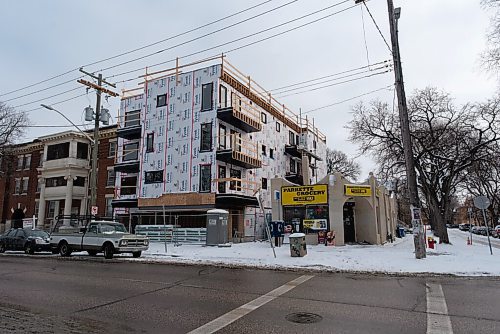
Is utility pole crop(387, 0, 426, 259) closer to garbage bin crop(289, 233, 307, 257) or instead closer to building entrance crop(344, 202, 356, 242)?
garbage bin crop(289, 233, 307, 257)

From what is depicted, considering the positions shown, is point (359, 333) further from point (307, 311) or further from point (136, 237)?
point (136, 237)

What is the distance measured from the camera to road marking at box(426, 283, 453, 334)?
5.70 m

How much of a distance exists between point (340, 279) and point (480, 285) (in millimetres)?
3683

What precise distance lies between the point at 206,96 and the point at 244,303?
2226 cm

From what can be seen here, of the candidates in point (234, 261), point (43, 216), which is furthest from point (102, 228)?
point (43, 216)

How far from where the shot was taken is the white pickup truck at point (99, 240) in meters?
17.6

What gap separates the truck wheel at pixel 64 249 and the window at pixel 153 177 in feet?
33.5

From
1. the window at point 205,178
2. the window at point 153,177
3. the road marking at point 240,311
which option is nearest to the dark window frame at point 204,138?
the window at point 205,178

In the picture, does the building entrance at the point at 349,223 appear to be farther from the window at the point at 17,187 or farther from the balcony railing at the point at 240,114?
the window at the point at 17,187

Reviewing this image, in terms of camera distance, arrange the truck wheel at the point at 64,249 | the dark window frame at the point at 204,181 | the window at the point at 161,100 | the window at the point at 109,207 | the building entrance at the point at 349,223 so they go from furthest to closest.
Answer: the window at the point at 109,207 < the window at the point at 161,100 < the dark window frame at the point at 204,181 < the building entrance at the point at 349,223 < the truck wheel at the point at 64,249

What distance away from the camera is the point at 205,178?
27016 mm

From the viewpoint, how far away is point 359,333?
547 cm

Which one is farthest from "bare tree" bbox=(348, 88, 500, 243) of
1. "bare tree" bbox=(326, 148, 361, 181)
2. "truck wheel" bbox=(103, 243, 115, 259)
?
"bare tree" bbox=(326, 148, 361, 181)

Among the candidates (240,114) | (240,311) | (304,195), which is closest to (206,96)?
(240,114)
